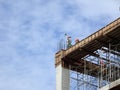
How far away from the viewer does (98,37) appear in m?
53.5

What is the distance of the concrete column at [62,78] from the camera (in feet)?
186

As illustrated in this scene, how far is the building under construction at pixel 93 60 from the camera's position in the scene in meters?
53.2

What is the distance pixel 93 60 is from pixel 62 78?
3.65 metres

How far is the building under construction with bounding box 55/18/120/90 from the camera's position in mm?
53156

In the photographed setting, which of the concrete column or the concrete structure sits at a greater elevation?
the concrete column

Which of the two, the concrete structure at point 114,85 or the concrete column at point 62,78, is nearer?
the concrete structure at point 114,85

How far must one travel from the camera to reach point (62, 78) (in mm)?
56969

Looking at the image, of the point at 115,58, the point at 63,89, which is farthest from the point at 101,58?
the point at 63,89

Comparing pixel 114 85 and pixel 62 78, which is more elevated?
pixel 62 78

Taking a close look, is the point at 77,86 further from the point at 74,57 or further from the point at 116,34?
the point at 116,34

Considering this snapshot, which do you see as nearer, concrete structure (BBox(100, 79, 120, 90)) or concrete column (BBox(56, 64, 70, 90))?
concrete structure (BBox(100, 79, 120, 90))

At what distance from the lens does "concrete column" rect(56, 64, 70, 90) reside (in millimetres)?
56688

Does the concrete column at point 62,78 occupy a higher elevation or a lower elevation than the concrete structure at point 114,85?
higher

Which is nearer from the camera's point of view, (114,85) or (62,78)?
(114,85)
